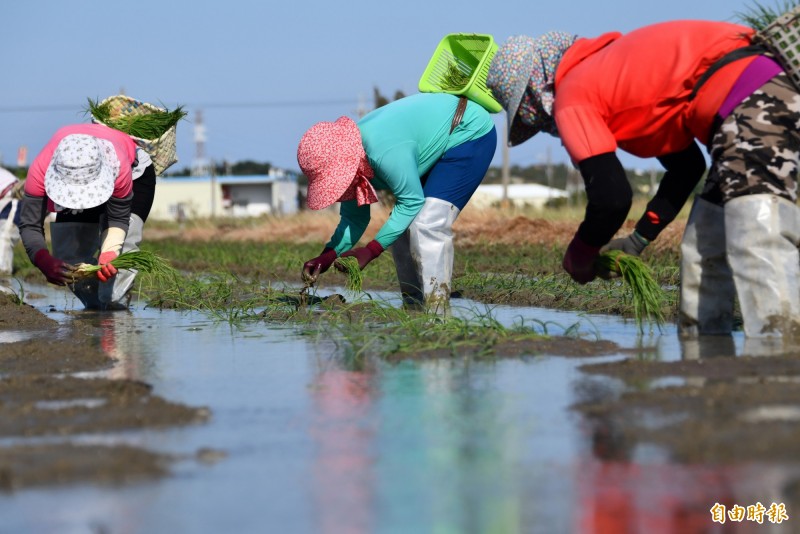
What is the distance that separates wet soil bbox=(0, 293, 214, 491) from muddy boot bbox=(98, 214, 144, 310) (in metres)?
2.75

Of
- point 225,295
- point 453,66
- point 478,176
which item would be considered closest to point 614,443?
point 478,176

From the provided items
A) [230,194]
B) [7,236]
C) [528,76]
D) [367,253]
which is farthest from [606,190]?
[230,194]

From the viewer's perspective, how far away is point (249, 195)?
92.8 metres

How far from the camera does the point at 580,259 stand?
582cm

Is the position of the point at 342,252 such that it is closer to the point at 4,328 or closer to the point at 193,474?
the point at 4,328

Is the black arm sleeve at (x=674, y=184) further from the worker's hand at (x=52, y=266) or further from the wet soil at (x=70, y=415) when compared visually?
the worker's hand at (x=52, y=266)

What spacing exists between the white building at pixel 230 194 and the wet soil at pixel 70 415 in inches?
3064

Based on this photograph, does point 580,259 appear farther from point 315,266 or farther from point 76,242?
point 76,242

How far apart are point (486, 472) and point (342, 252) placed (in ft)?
16.2

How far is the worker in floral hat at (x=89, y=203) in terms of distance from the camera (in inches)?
300

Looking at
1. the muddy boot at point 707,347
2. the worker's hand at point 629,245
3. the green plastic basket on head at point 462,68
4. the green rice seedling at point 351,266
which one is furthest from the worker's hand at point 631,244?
the green rice seedling at point 351,266

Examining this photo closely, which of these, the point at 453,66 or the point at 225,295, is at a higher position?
the point at 453,66

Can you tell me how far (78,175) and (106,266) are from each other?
2.60 ft

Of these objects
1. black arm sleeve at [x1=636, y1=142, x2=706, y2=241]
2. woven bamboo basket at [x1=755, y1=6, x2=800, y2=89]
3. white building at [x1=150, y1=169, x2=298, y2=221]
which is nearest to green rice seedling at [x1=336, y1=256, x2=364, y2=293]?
black arm sleeve at [x1=636, y1=142, x2=706, y2=241]
